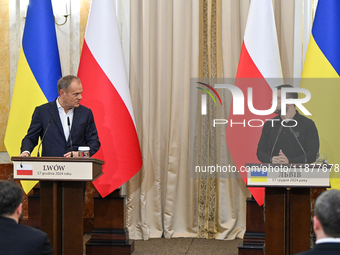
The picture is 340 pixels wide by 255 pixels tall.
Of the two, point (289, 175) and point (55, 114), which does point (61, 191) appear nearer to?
point (55, 114)

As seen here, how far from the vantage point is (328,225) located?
1498 mm

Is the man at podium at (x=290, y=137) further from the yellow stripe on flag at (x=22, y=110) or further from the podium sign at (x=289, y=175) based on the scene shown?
the yellow stripe on flag at (x=22, y=110)

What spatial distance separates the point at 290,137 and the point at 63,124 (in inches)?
85.4

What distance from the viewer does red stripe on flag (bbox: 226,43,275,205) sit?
4234 millimetres

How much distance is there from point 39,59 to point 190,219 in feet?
8.43

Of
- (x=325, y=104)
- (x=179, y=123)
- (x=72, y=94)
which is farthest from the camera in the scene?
(x=179, y=123)

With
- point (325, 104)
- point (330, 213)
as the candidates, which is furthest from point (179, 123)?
point (330, 213)

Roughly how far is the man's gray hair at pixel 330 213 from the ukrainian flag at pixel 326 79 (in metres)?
2.75

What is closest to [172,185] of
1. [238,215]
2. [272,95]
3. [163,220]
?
[163,220]

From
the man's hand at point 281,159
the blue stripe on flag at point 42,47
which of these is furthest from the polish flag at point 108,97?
the man's hand at point 281,159

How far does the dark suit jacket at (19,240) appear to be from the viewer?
1682 mm

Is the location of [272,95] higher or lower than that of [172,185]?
higher

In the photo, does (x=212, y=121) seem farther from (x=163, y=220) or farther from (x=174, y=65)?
(x=163, y=220)

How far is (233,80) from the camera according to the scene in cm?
476
